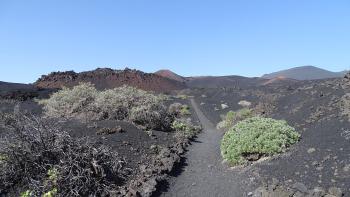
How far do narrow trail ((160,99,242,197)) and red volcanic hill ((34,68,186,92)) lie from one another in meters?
29.2

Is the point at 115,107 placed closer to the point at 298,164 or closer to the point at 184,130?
the point at 184,130

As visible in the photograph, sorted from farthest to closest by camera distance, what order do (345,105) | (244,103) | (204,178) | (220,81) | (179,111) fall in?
(220,81), (244,103), (179,111), (345,105), (204,178)

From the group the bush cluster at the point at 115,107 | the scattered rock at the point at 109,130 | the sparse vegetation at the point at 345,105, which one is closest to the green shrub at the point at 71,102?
the bush cluster at the point at 115,107

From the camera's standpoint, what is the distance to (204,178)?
32.4 ft

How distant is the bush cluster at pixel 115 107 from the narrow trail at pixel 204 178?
7.33ft

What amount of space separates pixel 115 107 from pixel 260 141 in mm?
6509

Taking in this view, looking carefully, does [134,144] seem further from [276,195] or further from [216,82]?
[216,82]

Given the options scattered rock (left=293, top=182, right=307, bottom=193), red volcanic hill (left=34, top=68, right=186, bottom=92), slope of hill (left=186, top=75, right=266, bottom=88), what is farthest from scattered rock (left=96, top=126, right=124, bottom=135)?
slope of hill (left=186, top=75, right=266, bottom=88)

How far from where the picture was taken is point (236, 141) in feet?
37.9

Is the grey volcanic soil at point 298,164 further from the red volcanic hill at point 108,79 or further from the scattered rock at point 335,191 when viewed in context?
the red volcanic hill at point 108,79

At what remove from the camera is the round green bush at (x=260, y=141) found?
1065 cm

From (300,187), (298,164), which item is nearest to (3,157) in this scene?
(300,187)

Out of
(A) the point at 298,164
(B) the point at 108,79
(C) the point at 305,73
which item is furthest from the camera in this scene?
(C) the point at 305,73

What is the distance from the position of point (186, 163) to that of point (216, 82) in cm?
5233
